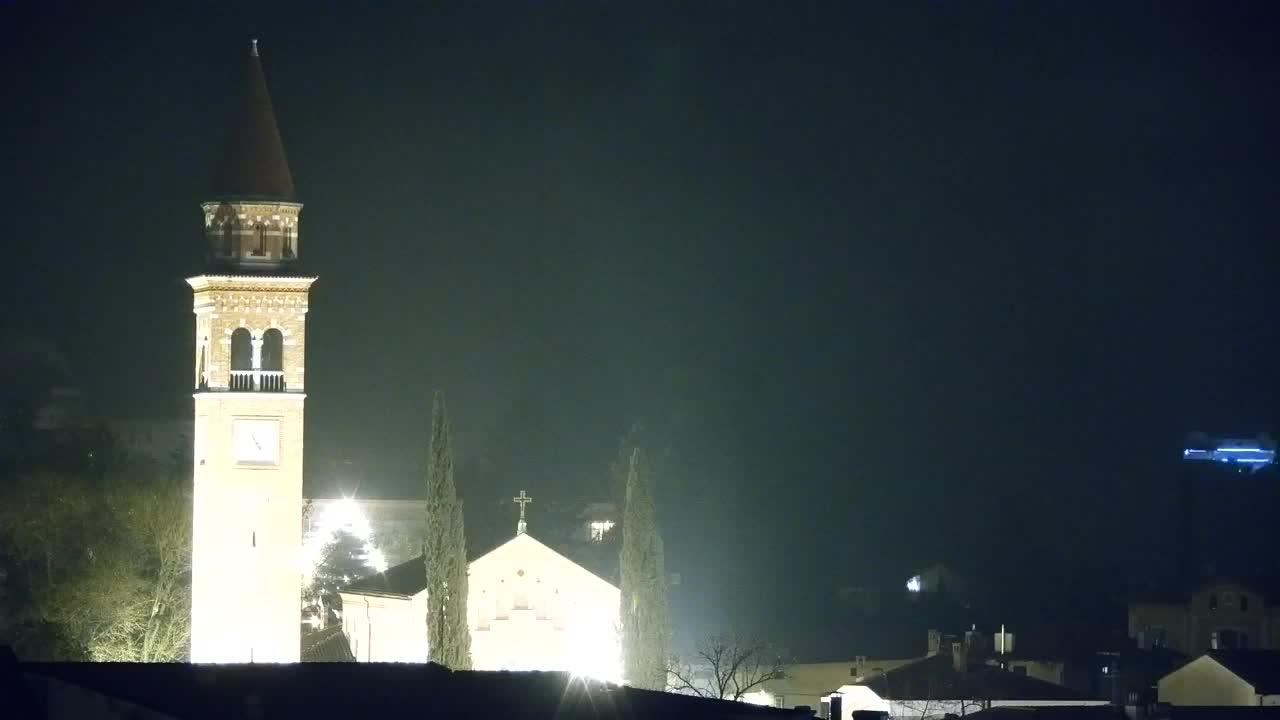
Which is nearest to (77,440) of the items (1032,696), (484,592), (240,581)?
(484,592)

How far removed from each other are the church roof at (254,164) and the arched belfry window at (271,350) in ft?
10.7

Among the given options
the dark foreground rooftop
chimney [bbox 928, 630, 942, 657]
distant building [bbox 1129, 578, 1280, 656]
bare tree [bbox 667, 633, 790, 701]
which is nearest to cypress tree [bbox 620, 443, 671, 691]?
bare tree [bbox 667, 633, 790, 701]

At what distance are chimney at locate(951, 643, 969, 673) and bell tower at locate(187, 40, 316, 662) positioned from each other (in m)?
16.4

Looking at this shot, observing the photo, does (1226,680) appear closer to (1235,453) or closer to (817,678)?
(817,678)

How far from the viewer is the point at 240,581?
60.8 metres

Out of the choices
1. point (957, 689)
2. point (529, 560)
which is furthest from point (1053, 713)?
point (529, 560)

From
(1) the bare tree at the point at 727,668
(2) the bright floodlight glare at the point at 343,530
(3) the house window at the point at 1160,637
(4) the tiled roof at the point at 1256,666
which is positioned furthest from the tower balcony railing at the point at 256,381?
(3) the house window at the point at 1160,637

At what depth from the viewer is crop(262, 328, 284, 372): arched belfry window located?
62.6 m

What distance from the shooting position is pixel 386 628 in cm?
7288

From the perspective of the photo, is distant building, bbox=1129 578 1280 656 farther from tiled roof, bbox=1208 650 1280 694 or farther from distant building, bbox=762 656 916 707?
tiled roof, bbox=1208 650 1280 694

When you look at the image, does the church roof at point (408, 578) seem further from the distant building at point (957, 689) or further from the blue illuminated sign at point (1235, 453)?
the blue illuminated sign at point (1235, 453)

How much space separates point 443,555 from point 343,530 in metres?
44.5

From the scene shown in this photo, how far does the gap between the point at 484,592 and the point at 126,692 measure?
143 feet

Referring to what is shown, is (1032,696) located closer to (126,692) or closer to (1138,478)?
(126,692)
